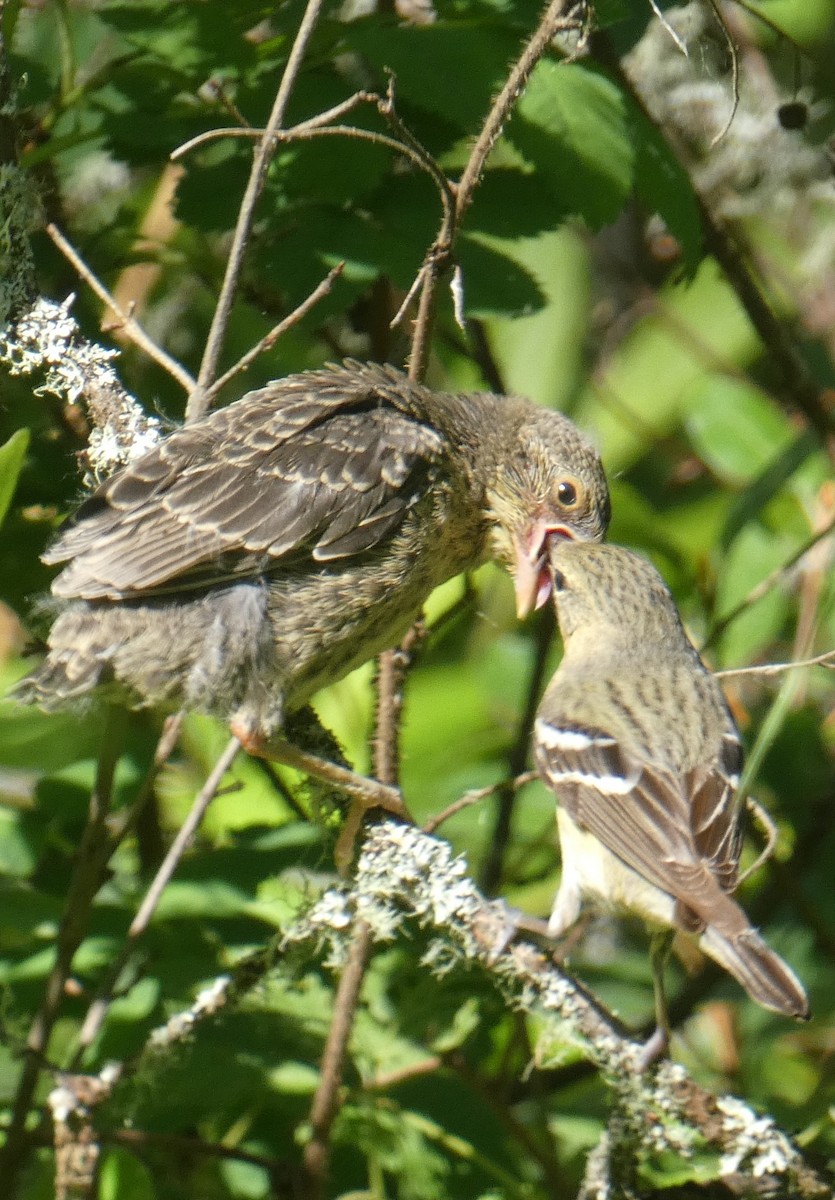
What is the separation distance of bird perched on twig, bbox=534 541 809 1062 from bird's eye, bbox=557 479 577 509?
0.93ft

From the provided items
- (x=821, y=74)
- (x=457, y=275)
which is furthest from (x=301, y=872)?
(x=821, y=74)

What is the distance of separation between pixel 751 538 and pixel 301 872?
1808mm

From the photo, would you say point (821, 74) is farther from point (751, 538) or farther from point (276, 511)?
point (276, 511)

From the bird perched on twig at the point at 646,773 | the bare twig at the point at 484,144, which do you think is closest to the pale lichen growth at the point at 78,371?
the bare twig at the point at 484,144

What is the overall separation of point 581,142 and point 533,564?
4.07ft

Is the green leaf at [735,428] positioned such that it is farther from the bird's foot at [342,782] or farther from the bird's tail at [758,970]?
the bird's tail at [758,970]

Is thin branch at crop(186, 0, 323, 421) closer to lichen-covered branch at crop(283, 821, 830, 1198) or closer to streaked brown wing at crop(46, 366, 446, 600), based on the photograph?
streaked brown wing at crop(46, 366, 446, 600)

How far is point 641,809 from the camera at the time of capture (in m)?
3.33

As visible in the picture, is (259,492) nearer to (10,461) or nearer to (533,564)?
(533,564)

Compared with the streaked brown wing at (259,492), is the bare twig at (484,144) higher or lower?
higher

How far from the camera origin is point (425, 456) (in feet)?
13.1

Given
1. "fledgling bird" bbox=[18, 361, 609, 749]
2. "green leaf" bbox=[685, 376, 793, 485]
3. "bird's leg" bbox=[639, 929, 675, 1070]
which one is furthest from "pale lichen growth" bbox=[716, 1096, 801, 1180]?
"green leaf" bbox=[685, 376, 793, 485]

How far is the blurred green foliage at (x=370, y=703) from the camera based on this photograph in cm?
347

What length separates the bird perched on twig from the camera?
3125 millimetres
